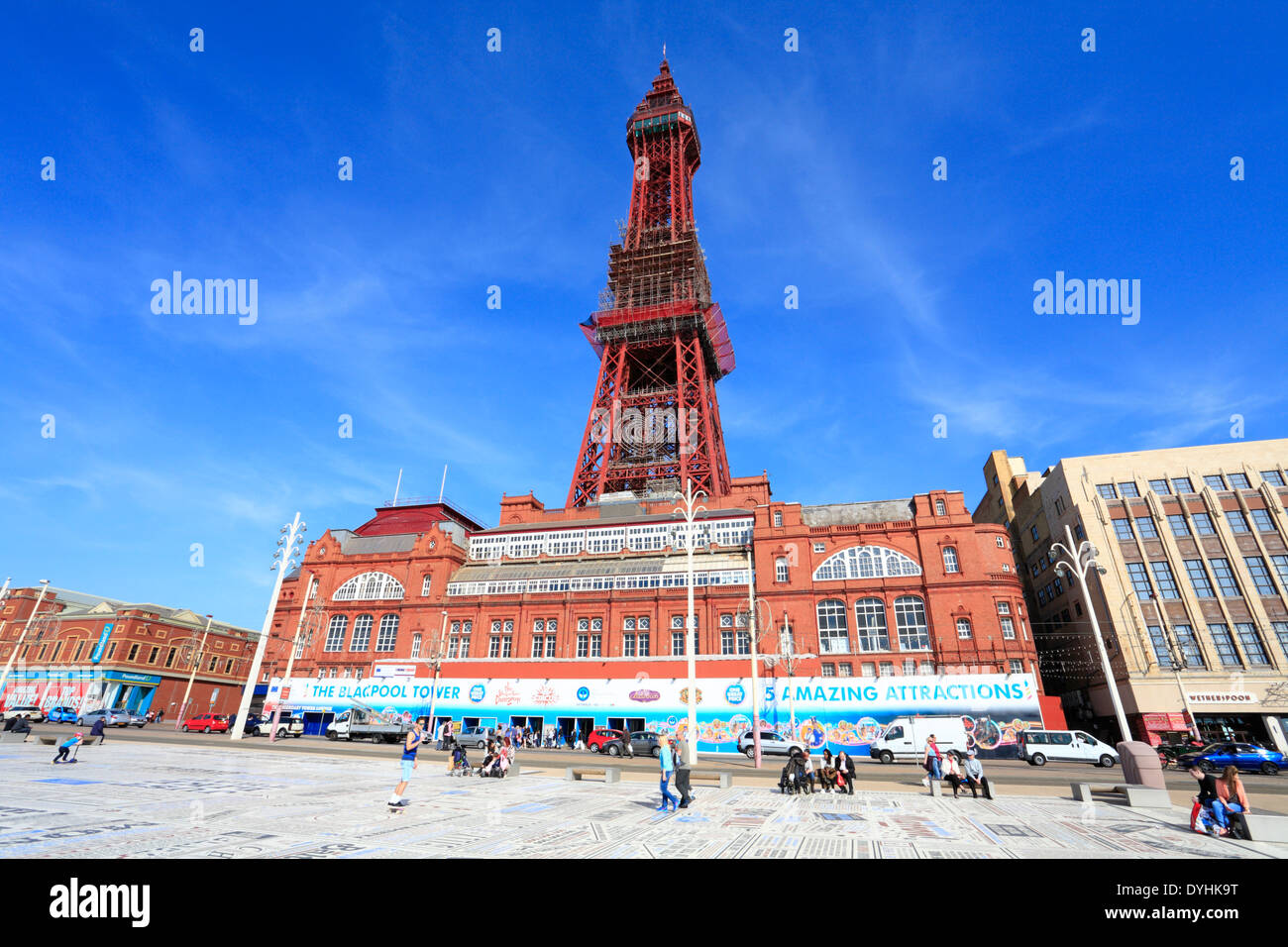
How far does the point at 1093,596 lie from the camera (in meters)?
47.2

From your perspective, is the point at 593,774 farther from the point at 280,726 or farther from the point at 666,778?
the point at 280,726

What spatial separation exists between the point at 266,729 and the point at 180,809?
43.5m

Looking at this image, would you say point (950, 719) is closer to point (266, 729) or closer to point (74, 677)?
point (266, 729)

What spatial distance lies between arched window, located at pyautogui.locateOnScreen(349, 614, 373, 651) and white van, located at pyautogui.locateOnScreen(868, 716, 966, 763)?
4380 cm

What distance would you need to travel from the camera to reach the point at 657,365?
247 feet

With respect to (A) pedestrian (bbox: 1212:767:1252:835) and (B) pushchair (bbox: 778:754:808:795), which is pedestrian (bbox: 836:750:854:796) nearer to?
(B) pushchair (bbox: 778:754:808:795)

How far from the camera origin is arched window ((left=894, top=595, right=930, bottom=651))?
42.8m

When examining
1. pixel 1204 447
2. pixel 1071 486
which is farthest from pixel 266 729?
pixel 1204 447

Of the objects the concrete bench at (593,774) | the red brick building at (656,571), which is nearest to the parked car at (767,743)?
the red brick building at (656,571)

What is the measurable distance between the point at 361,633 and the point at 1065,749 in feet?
178

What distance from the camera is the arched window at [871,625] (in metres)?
43.5

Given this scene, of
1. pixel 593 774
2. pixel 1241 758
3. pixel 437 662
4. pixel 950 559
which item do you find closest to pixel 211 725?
pixel 437 662

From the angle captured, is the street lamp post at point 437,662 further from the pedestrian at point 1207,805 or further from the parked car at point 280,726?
the pedestrian at point 1207,805

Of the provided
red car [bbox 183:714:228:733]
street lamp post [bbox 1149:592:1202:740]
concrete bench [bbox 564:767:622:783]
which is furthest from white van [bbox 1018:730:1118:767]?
red car [bbox 183:714:228:733]
